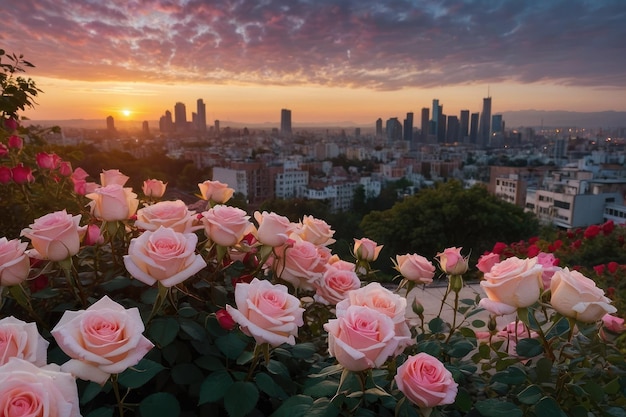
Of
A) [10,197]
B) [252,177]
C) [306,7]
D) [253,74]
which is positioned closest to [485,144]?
[252,177]

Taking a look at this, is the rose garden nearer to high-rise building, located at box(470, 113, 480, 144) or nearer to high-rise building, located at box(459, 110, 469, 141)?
high-rise building, located at box(470, 113, 480, 144)

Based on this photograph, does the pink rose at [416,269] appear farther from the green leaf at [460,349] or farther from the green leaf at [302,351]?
the green leaf at [302,351]

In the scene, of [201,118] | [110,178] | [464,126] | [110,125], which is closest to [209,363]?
[110,178]

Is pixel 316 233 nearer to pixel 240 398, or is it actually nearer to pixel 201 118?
pixel 240 398

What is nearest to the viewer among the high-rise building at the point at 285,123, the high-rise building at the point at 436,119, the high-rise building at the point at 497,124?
the high-rise building at the point at 497,124

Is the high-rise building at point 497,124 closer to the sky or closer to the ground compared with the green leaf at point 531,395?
closer to the sky

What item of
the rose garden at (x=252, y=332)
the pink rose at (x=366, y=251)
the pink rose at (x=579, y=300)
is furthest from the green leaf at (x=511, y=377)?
the pink rose at (x=366, y=251)

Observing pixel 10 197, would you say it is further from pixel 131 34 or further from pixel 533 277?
pixel 131 34
